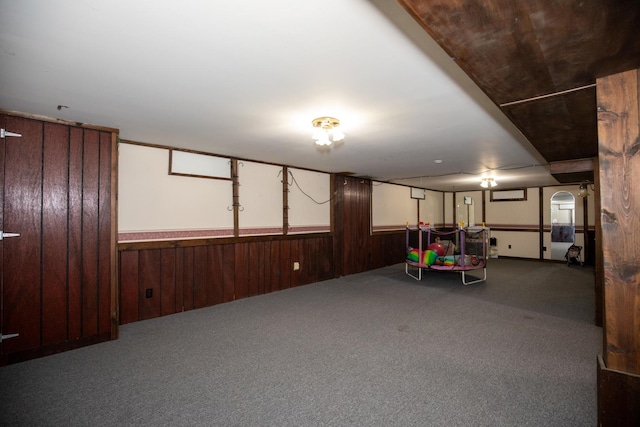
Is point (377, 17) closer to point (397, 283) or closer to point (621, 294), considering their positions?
point (621, 294)

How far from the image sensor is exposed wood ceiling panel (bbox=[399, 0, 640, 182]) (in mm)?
1013

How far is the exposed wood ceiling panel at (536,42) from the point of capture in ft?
3.32

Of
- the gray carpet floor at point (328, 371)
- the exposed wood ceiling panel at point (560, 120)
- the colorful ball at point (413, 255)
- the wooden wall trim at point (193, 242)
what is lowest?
the gray carpet floor at point (328, 371)

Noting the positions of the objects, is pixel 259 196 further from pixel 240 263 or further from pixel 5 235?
pixel 5 235

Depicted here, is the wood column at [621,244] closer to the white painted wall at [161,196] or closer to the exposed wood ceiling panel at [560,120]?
the exposed wood ceiling panel at [560,120]

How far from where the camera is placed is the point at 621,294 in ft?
4.44

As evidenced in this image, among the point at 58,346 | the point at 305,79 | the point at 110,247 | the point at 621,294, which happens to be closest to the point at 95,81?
the point at 305,79

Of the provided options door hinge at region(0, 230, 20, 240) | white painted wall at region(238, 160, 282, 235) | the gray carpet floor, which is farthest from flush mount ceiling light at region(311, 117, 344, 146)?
door hinge at region(0, 230, 20, 240)

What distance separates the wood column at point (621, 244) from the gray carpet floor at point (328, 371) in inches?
27.0

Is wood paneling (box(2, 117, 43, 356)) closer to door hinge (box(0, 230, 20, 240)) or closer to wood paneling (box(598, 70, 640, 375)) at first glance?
door hinge (box(0, 230, 20, 240))

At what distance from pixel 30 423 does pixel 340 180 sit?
18.7ft

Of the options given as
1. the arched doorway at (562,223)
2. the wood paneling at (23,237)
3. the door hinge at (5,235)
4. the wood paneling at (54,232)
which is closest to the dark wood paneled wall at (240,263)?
the wood paneling at (54,232)

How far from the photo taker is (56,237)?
9.36 ft

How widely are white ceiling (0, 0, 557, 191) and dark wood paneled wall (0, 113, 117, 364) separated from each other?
289mm
